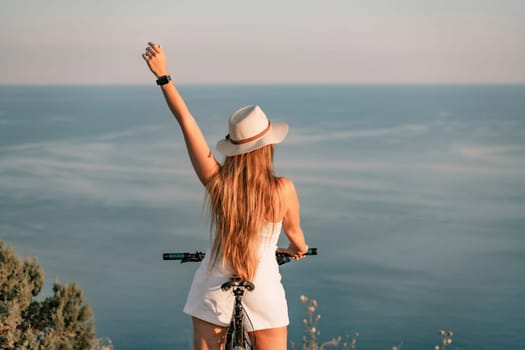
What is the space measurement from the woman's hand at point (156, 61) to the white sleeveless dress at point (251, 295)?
2.24ft

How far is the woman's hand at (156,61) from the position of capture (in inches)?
112

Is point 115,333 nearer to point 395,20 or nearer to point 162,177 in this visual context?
point 162,177

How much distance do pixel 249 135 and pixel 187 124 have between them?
0.24m

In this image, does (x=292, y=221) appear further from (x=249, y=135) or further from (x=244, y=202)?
(x=249, y=135)

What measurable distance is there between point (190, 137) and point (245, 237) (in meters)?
0.41

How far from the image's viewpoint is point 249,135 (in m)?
2.85

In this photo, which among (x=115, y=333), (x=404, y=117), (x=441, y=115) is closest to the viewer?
(x=115, y=333)

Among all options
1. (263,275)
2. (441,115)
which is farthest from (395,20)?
(263,275)

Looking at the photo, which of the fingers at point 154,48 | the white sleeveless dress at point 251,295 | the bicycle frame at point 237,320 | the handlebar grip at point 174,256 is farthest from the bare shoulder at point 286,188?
the fingers at point 154,48

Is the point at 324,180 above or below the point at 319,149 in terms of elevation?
below

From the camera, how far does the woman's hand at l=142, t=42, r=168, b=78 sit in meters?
2.85

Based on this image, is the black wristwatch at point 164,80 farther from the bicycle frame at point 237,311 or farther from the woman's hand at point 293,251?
the woman's hand at point 293,251

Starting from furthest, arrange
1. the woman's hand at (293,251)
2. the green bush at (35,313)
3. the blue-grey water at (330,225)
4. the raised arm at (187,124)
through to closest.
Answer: the blue-grey water at (330,225) → the green bush at (35,313) → the woman's hand at (293,251) → the raised arm at (187,124)

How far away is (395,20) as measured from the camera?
150 metres
